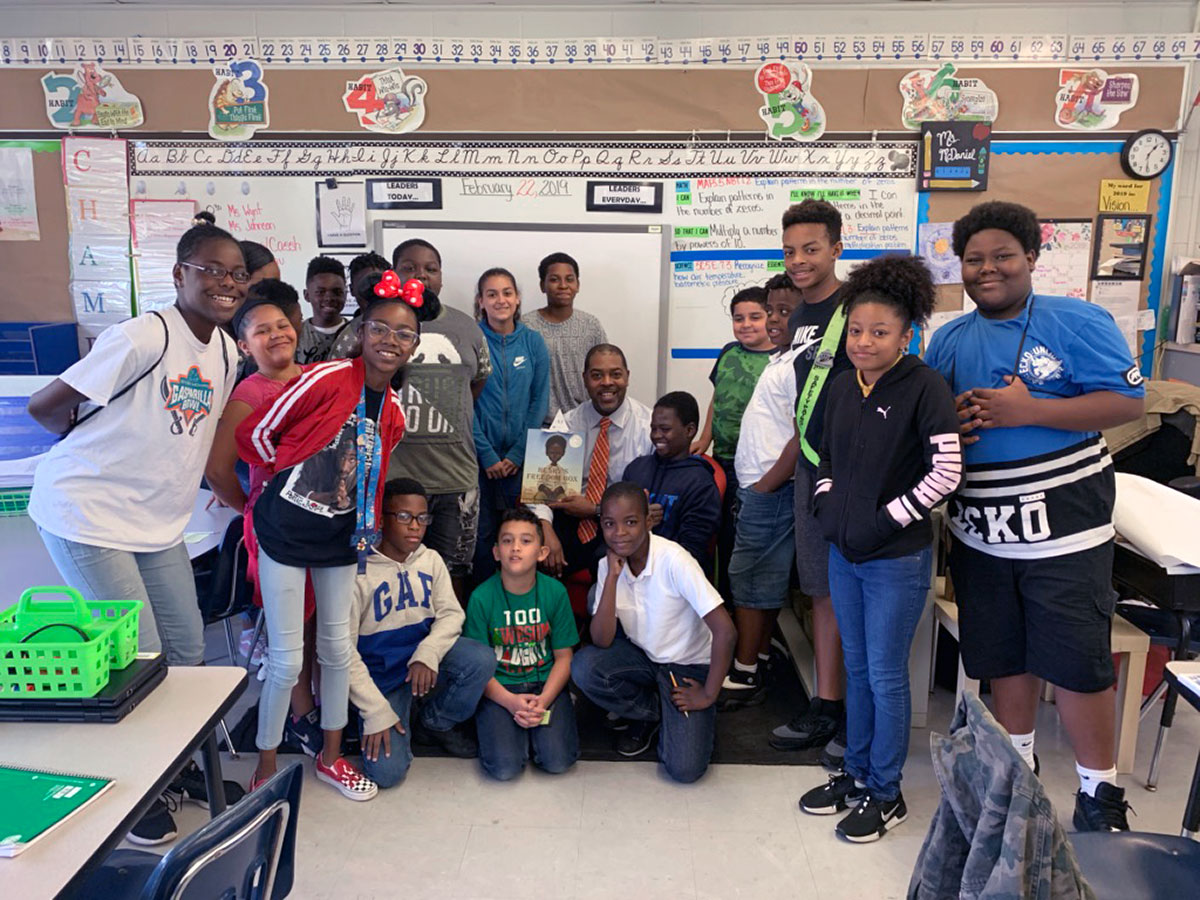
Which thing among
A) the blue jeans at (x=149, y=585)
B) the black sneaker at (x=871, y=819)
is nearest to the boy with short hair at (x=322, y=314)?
the blue jeans at (x=149, y=585)

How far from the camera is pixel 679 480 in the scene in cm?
308

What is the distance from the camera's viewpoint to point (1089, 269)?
162 inches

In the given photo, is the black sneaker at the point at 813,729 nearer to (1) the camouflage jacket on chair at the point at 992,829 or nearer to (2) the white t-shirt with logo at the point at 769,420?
(2) the white t-shirt with logo at the point at 769,420

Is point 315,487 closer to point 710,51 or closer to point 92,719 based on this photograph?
point 92,719

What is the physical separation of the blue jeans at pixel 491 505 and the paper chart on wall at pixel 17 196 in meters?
2.80

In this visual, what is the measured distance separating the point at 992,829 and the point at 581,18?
12.9 ft

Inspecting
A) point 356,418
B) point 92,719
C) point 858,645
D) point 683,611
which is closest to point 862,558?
point 858,645

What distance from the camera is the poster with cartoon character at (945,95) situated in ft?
13.1

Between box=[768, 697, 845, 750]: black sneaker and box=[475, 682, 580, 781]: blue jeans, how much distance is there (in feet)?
2.21

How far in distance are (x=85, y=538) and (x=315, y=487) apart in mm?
518

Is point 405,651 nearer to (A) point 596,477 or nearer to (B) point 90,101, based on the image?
(A) point 596,477

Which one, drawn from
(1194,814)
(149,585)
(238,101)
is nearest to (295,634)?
(149,585)

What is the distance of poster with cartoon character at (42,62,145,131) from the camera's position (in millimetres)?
4141

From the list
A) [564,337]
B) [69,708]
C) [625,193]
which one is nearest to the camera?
[69,708]
